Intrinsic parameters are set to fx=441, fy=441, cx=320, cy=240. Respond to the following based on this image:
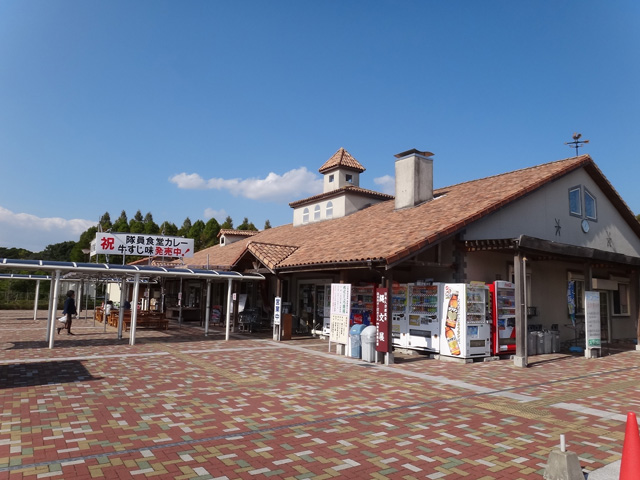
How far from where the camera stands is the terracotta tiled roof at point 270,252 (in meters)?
16.8

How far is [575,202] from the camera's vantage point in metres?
17.4

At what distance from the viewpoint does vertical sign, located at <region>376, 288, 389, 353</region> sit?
38.4ft

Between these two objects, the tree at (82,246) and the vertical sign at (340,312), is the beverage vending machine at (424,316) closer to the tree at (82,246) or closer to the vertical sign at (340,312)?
the vertical sign at (340,312)

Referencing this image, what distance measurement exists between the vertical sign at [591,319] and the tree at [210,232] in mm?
49814

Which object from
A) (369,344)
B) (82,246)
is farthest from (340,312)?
(82,246)

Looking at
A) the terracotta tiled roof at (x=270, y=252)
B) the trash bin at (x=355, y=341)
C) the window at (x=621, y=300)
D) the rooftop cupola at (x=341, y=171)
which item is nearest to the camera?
the trash bin at (x=355, y=341)

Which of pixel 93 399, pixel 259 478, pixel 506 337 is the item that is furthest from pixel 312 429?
pixel 506 337

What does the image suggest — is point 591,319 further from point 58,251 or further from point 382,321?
point 58,251

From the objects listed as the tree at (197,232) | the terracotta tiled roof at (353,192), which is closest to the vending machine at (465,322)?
the terracotta tiled roof at (353,192)

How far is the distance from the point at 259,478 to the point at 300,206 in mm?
21691

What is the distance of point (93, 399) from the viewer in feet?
23.9

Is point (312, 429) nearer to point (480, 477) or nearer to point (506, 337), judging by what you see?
point (480, 477)

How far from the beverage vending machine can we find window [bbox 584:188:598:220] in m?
9.28

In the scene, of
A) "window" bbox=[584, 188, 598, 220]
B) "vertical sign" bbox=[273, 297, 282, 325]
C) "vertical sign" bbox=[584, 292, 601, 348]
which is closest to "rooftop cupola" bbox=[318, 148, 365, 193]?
"vertical sign" bbox=[273, 297, 282, 325]
